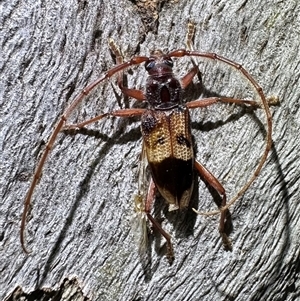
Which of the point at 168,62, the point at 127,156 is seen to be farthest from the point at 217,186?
the point at 168,62

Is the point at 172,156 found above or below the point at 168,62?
below

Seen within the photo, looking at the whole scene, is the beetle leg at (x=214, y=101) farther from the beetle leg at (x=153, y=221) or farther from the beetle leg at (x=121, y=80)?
the beetle leg at (x=153, y=221)

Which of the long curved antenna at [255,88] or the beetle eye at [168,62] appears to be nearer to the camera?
the long curved antenna at [255,88]

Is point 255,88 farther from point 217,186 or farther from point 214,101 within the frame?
point 217,186

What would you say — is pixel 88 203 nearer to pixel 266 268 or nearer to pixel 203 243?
pixel 203 243

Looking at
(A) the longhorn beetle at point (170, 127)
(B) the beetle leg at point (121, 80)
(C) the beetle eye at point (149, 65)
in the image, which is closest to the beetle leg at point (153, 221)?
(A) the longhorn beetle at point (170, 127)

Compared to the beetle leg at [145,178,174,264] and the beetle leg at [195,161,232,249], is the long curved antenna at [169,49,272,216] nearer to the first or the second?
the beetle leg at [195,161,232,249]

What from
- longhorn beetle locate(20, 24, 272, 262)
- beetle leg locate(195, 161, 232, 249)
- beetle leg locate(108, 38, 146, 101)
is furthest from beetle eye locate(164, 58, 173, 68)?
beetle leg locate(195, 161, 232, 249)
